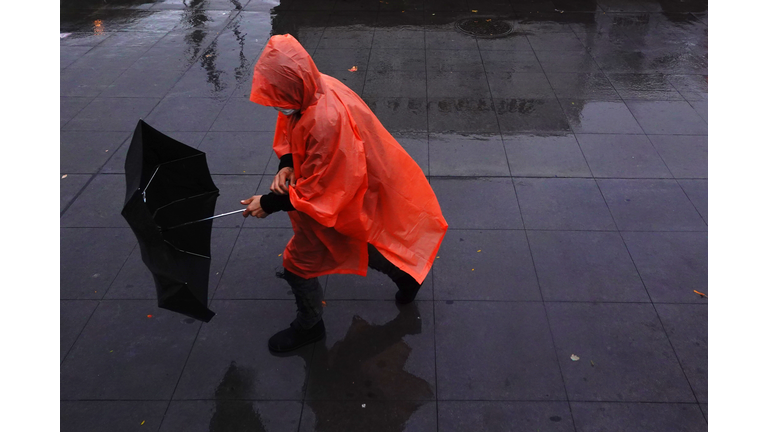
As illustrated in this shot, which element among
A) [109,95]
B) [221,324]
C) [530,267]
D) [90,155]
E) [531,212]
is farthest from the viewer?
[109,95]

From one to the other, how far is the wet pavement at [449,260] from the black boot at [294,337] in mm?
77

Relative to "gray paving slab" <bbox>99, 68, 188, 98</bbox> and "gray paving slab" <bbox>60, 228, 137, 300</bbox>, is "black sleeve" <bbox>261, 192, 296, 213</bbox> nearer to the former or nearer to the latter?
"gray paving slab" <bbox>60, 228, 137, 300</bbox>

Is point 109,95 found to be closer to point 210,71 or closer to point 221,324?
point 210,71

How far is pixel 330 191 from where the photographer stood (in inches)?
113

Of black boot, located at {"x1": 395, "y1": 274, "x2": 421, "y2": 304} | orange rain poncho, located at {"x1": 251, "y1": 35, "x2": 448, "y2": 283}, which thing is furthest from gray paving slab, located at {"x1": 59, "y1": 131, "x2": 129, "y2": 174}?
black boot, located at {"x1": 395, "y1": 274, "x2": 421, "y2": 304}

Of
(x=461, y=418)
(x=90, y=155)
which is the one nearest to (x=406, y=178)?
(x=461, y=418)

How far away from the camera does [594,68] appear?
7.68m

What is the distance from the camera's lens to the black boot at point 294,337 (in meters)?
3.63

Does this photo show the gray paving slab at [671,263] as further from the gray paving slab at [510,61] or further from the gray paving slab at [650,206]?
the gray paving slab at [510,61]

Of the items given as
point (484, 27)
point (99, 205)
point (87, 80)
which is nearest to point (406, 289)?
point (99, 205)

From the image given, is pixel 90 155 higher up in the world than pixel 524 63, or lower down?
lower down

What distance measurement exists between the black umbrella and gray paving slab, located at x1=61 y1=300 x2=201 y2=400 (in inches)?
30.7

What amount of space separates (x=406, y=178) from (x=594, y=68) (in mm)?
5638

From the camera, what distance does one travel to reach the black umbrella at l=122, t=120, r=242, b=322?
2781 mm
